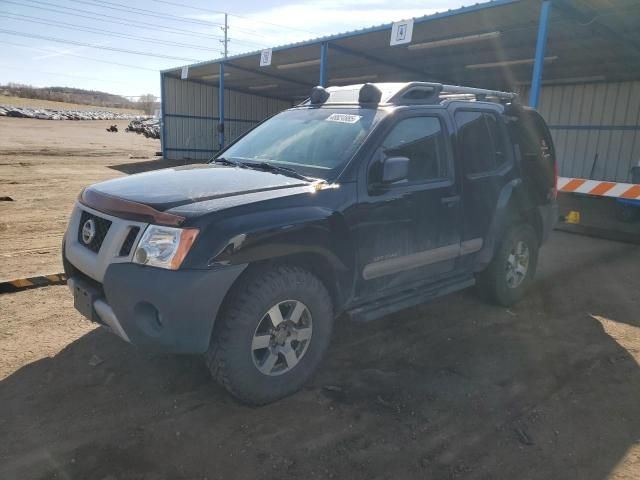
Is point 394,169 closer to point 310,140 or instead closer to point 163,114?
point 310,140

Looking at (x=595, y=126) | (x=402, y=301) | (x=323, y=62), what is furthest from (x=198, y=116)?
(x=402, y=301)

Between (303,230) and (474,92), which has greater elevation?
(474,92)

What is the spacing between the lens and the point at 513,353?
3820mm

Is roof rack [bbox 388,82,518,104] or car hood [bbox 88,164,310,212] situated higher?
roof rack [bbox 388,82,518,104]

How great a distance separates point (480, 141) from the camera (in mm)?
4324

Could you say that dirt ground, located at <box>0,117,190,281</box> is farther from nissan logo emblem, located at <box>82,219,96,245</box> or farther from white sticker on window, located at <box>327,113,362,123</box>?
white sticker on window, located at <box>327,113,362,123</box>

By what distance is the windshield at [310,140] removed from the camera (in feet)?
11.2

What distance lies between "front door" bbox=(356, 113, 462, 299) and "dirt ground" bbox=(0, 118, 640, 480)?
66 centimetres

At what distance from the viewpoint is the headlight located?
8.42 ft

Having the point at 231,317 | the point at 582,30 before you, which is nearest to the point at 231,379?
the point at 231,317

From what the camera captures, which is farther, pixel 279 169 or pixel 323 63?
pixel 323 63

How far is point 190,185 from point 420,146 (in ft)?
5.94

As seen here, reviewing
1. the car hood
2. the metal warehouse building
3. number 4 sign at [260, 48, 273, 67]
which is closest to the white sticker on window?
the car hood

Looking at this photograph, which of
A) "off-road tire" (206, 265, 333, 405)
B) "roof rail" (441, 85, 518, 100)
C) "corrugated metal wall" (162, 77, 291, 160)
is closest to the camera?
"off-road tire" (206, 265, 333, 405)
